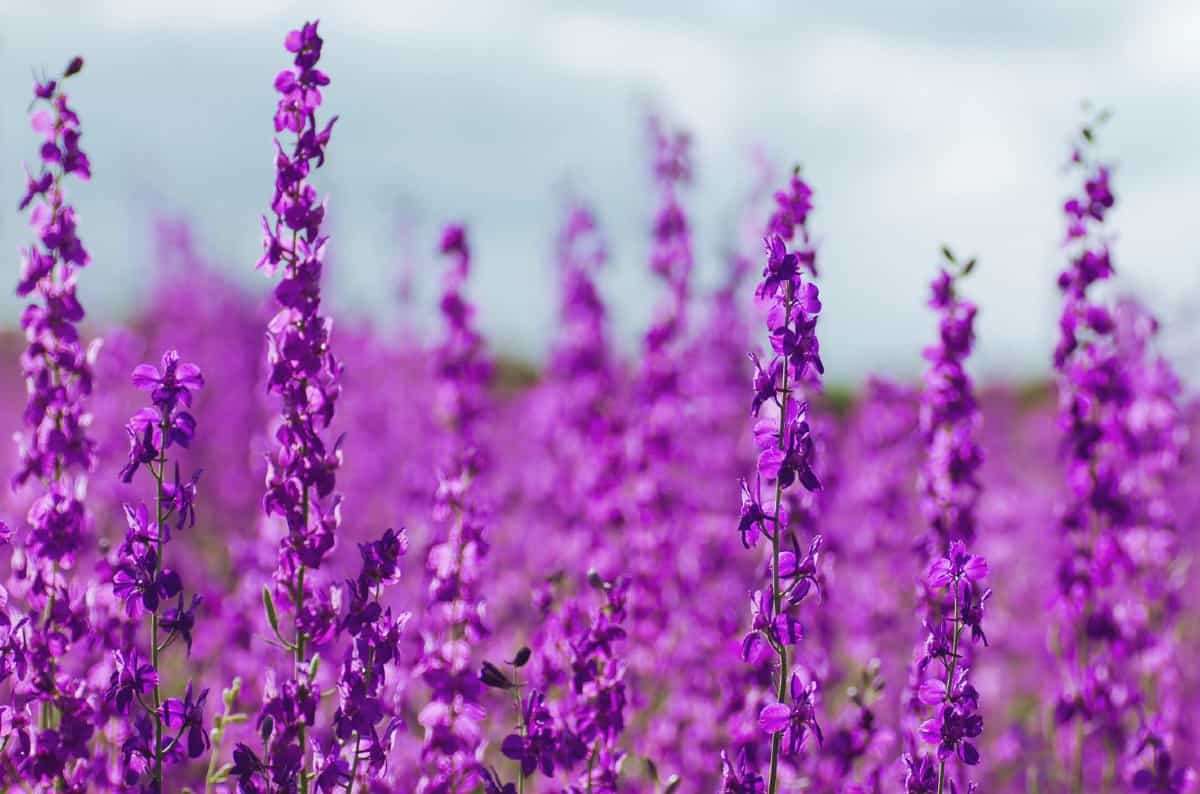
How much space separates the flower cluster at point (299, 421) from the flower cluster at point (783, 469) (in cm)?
Answer: 96

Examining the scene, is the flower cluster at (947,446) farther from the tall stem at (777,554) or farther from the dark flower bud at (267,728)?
the dark flower bud at (267,728)

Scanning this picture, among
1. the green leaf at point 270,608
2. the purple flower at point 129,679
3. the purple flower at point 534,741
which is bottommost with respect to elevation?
the purple flower at point 534,741

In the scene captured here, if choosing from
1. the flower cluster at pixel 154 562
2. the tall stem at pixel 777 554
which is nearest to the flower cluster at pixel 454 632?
the flower cluster at pixel 154 562

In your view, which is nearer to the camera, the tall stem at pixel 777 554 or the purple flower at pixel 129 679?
the tall stem at pixel 777 554

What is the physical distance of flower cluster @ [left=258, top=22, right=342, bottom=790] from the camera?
3.06 meters

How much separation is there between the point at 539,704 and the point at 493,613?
4972 millimetres

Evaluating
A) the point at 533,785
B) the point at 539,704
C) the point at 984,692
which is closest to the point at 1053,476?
the point at 984,692

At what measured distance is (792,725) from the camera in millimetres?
3018

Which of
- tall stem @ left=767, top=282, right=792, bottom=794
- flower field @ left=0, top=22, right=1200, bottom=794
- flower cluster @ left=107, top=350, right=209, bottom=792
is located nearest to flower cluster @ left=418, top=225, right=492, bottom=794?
flower field @ left=0, top=22, right=1200, bottom=794

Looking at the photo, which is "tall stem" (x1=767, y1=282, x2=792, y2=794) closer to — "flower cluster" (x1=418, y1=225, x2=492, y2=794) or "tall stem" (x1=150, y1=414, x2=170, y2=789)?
"flower cluster" (x1=418, y1=225, x2=492, y2=794)

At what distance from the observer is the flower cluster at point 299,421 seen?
3.06 meters

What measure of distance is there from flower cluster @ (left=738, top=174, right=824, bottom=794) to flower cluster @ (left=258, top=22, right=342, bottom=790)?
96 centimetres

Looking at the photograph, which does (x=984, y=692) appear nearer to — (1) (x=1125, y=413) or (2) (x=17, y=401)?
(1) (x=1125, y=413)

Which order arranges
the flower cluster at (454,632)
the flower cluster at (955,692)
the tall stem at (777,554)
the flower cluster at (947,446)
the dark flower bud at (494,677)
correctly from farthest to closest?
the flower cluster at (947,446), the flower cluster at (454,632), the dark flower bud at (494,677), the flower cluster at (955,692), the tall stem at (777,554)
